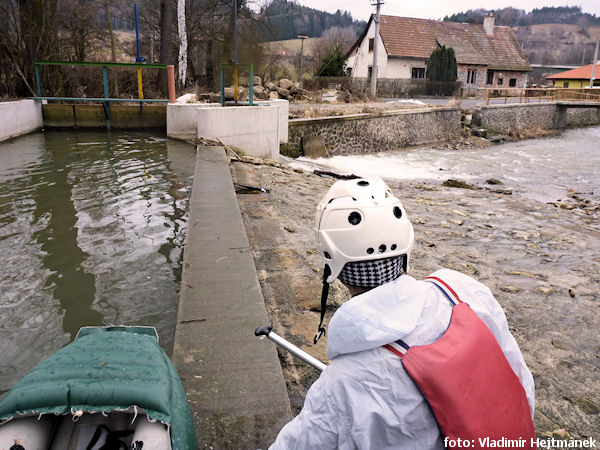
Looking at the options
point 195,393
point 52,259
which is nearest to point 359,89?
point 52,259

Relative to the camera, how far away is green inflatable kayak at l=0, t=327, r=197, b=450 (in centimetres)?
173

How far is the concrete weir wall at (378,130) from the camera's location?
1933 centimetres

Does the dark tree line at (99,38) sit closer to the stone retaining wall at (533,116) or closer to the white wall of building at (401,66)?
the stone retaining wall at (533,116)

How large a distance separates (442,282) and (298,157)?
17262 millimetres

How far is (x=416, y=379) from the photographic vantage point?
49.9 inches

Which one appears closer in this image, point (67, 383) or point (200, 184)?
point (67, 383)

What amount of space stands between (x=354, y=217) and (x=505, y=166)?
20832mm

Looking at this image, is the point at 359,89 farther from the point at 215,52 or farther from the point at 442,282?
the point at 442,282

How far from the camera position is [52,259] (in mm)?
5289

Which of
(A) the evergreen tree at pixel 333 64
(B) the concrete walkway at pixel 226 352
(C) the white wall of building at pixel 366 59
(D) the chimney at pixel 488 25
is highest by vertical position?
(D) the chimney at pixel 488 25

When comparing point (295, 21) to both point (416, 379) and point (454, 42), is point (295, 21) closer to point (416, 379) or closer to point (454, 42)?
point (454, 42)

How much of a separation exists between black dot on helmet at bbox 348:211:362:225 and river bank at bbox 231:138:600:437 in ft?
5.02

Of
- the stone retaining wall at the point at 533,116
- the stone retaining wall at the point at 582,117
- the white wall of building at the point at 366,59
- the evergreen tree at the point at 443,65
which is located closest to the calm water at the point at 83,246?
the stone retaining wall at the point at 533,116

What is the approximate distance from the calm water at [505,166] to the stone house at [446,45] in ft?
73.7
